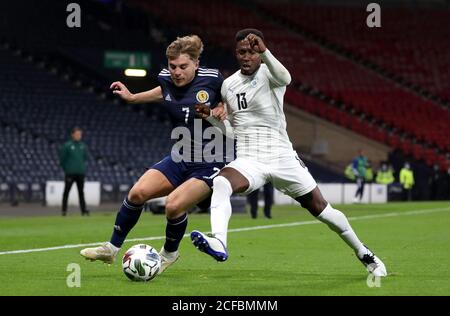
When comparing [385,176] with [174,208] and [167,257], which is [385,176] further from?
[174,208]

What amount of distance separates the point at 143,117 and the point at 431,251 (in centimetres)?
2784

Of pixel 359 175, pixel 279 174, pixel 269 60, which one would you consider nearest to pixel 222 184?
pixel 279 174

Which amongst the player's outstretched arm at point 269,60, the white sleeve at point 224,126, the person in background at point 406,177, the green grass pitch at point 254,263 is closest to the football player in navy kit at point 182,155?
the white sleeve at point 224,126

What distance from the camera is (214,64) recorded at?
4400cm

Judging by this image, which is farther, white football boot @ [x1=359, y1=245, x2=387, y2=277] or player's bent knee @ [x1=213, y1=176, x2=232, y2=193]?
white football boot @ [x1=359, y1=245, x2=387, y2=277]

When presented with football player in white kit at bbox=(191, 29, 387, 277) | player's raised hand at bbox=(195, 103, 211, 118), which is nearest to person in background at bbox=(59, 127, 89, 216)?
football player in white kit at bbox=(191, 29, 387, 277)

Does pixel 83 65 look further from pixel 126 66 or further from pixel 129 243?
pixel 129 243

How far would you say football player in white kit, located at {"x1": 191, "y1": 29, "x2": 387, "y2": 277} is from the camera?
34.8 ft

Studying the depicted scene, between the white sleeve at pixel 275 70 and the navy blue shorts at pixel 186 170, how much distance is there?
3.61 ft

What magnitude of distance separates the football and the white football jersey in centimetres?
133

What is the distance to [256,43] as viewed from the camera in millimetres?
10289

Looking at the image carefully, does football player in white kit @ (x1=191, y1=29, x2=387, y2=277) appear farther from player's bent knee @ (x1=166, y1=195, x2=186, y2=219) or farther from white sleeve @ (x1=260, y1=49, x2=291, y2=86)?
player's bent knee @ (x1=166, y1=195, x2=186, y2=219)

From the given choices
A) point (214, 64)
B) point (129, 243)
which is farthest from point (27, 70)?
point (129, 243)

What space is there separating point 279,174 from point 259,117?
60 cm
